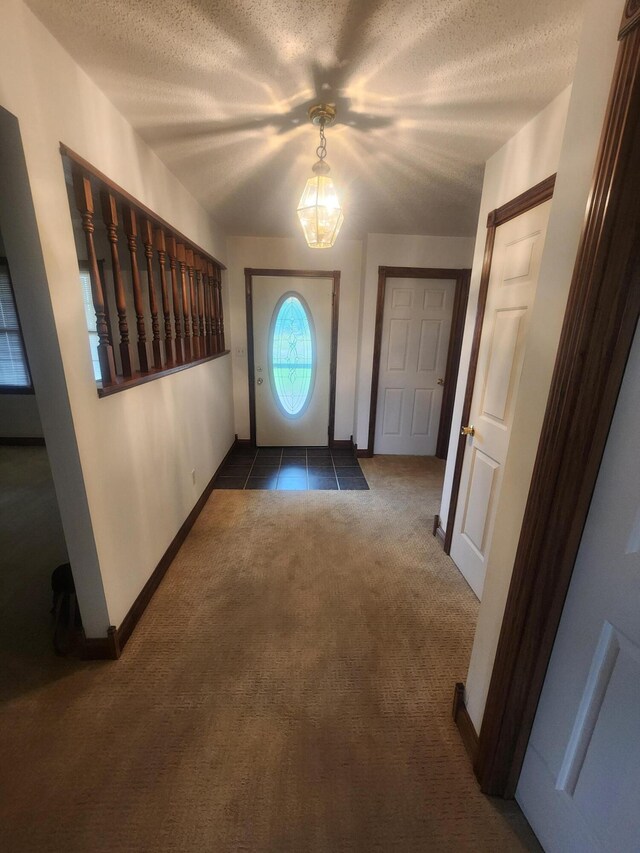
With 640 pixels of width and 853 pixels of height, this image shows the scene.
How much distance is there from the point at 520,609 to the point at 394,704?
788 millimetres

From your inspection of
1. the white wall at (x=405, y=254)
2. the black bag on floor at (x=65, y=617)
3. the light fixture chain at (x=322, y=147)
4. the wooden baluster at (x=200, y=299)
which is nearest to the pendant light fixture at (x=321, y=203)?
the light fixture chain at (x=322, y=147)

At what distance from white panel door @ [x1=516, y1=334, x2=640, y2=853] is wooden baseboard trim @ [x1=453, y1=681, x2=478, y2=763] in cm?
23

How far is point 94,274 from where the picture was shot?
1.32 m

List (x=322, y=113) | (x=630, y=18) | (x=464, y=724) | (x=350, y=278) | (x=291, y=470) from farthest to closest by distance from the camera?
(x=350, y=278) < (x=291, y=470) < (x=322, y=113) < (x=464, y=724) < (x=630, y=18)

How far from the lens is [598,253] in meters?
0.69

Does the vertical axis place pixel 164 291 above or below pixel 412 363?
above

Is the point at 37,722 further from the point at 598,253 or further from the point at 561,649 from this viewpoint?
the point at 598,253

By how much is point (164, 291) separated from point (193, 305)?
524 millimetres

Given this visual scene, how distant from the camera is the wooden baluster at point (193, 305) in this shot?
2443 mm

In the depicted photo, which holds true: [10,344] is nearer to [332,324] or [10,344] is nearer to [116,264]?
[116,264]

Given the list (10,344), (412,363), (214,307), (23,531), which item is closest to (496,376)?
(412,363)

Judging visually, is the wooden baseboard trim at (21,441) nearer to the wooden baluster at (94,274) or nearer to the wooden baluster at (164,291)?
the wooden baluster at (164,291)

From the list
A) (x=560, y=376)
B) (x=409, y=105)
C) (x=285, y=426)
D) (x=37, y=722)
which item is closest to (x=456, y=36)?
(x=409, y=105)

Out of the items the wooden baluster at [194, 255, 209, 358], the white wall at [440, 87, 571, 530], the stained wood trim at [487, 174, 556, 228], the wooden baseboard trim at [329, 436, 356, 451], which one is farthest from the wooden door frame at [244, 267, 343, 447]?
the stained wood trim at [487, 174, 556, 228]
